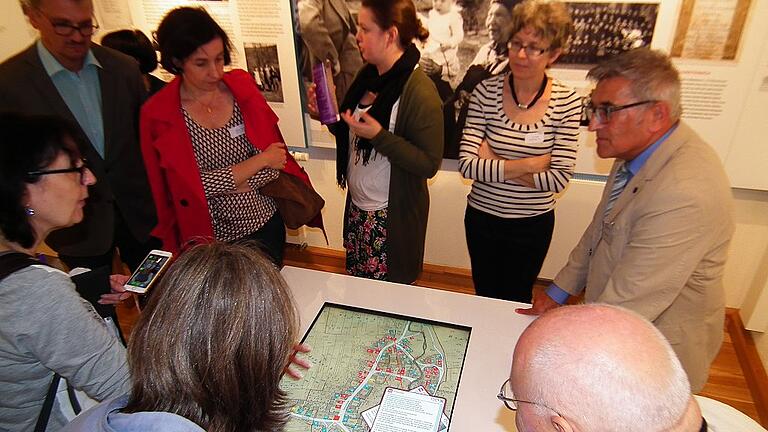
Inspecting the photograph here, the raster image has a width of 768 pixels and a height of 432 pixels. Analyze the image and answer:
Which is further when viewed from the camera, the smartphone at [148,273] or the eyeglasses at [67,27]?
the eyeglasses at [67,27]

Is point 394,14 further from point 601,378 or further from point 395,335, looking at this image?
point 601,378

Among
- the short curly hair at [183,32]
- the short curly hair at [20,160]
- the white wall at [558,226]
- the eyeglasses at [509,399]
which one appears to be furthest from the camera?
the white wall at [558,226]

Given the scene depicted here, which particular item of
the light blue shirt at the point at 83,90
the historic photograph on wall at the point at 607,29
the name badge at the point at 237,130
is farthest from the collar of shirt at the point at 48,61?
the historic photograph on wall at the point at 607,29

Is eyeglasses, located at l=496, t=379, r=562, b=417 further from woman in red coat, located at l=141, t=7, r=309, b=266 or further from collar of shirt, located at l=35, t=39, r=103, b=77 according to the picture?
collar of shirt, located at l=35, t=39, r=103, b=77

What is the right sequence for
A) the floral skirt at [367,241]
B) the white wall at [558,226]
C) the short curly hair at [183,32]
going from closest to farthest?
the short curly hair at [183,32]
the floral skirt at [367,241]
the white wall at [558,226]

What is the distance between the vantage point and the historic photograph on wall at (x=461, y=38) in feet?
7.97

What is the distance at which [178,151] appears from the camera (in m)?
1.81

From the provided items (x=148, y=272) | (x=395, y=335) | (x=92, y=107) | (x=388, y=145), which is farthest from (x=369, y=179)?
(x=92, y=107)

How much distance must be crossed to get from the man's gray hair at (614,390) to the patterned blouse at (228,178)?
1.49 metres

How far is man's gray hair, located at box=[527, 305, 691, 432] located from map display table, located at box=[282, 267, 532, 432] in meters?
0.46

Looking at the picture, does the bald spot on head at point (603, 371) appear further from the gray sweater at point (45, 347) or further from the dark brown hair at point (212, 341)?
the gray sweater at point (45, 347)

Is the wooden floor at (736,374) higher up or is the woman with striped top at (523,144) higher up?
the woman with striped top at (523,144)

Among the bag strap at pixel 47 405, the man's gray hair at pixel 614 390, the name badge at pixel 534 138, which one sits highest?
the name badge at pixel 534 138

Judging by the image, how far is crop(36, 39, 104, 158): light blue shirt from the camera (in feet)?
6.31
